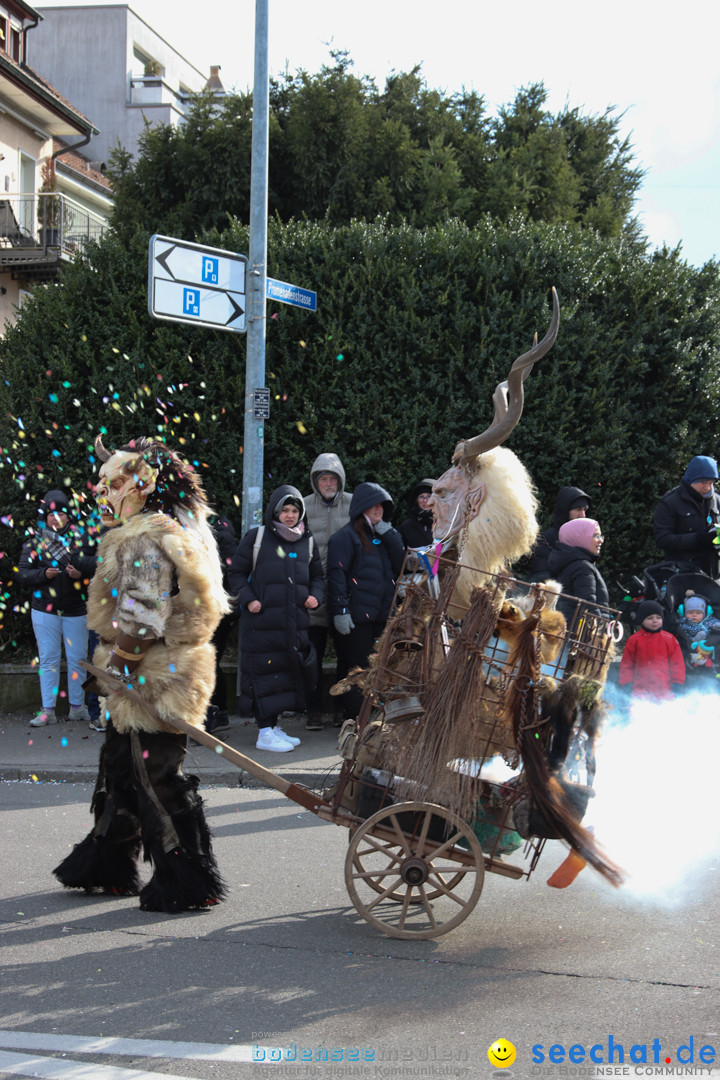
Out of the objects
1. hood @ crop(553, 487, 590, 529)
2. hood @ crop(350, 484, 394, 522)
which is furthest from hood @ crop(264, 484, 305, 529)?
hood @ crop(553, 487, 590, 529)

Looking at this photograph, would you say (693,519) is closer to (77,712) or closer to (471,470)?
(471,470)

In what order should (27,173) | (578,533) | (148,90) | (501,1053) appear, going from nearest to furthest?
(501,1053), (578,533), (27,173), (148,90)

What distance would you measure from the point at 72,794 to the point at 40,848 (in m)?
1.45

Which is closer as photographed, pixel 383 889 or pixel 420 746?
pixel 420 746

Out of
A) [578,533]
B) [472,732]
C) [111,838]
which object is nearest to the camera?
[472,732]

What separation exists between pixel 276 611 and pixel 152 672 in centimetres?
350

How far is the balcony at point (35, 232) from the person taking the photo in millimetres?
23047

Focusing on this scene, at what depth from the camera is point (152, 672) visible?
475 cm

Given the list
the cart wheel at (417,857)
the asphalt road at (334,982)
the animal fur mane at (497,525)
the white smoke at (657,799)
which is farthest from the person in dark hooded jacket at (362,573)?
the cart wheel at (417,857)

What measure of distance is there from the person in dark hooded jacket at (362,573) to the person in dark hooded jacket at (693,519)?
2375 mm

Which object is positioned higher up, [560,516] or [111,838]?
[560,516]

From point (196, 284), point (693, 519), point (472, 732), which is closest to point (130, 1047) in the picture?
point (472, 732)

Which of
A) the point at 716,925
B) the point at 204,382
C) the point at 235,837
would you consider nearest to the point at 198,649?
the point at 235,837

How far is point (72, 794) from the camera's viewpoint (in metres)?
7.18
